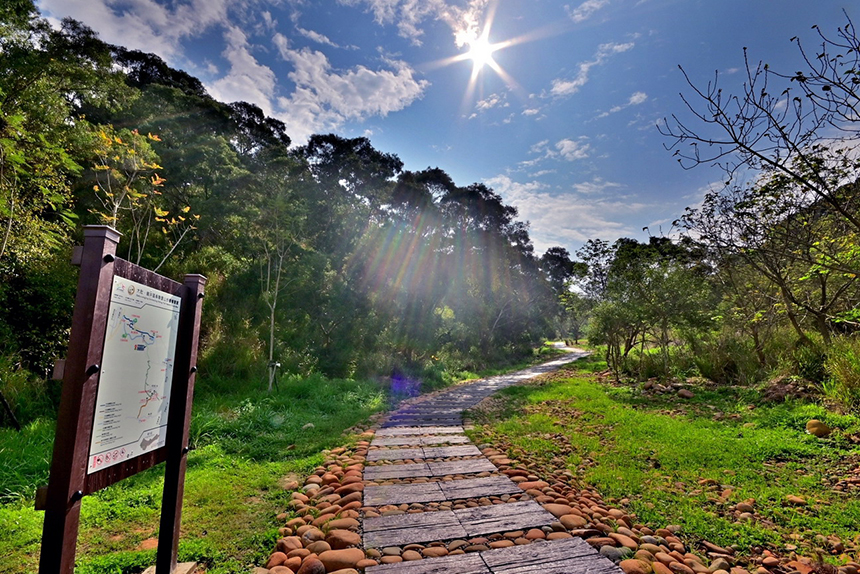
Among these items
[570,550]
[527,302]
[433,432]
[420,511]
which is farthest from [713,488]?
[527,302]

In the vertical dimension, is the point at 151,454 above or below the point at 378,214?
below

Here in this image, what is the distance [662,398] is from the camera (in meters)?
7.66

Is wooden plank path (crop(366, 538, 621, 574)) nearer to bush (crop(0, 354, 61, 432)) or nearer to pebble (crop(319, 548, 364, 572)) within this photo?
pebble (crop(319, 548, 364, 572))

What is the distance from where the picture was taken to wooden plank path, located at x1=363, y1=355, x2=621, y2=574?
2.27 meters

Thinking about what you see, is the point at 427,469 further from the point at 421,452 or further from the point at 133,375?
the point at 133,375

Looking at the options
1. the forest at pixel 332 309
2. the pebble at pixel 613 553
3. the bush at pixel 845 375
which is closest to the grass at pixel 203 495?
the forest at pixel 332 309

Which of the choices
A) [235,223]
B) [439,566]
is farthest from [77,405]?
[235,223]

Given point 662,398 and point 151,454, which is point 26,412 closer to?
point 151,454

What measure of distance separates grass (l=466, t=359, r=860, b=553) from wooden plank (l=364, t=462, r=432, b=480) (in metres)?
1.20

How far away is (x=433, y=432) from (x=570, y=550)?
3.14m

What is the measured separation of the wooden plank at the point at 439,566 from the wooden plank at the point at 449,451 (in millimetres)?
2012

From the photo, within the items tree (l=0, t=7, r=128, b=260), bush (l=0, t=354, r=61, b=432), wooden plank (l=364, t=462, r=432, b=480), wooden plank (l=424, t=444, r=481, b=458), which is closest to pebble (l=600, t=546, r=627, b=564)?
wooden plank (l=364, t=462, r=432, b=480)

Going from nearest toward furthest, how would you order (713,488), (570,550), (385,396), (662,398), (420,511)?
(570,550), (420,511), (713,488), (662,398), (385,396)

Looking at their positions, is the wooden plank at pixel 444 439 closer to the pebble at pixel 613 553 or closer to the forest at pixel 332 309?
the forest at pixel 332 309
